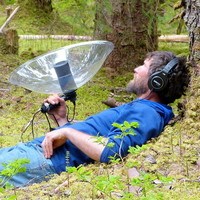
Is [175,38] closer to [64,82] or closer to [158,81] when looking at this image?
[64,82]

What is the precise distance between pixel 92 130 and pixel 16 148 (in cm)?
65

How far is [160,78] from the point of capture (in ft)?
14.0

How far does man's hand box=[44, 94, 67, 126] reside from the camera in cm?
477

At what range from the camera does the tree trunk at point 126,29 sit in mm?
8914

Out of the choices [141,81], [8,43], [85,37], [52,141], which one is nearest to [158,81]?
[141,81]

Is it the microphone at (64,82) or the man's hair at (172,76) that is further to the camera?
the microphone at (64,82)

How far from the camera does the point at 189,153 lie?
3.81 metres

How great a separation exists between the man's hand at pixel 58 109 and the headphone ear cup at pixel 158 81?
0.87 m

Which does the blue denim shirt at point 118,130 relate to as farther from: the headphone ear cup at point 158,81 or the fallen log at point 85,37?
the fallen log at point 85,37

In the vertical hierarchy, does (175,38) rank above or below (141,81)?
below

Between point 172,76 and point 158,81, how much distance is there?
0.13 metres

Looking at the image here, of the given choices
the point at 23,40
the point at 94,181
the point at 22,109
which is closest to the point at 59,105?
the point at 94,181

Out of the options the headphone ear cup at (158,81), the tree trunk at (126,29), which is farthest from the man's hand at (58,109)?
the tree trunk at (126,29)

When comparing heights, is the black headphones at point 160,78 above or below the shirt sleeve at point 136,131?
above
